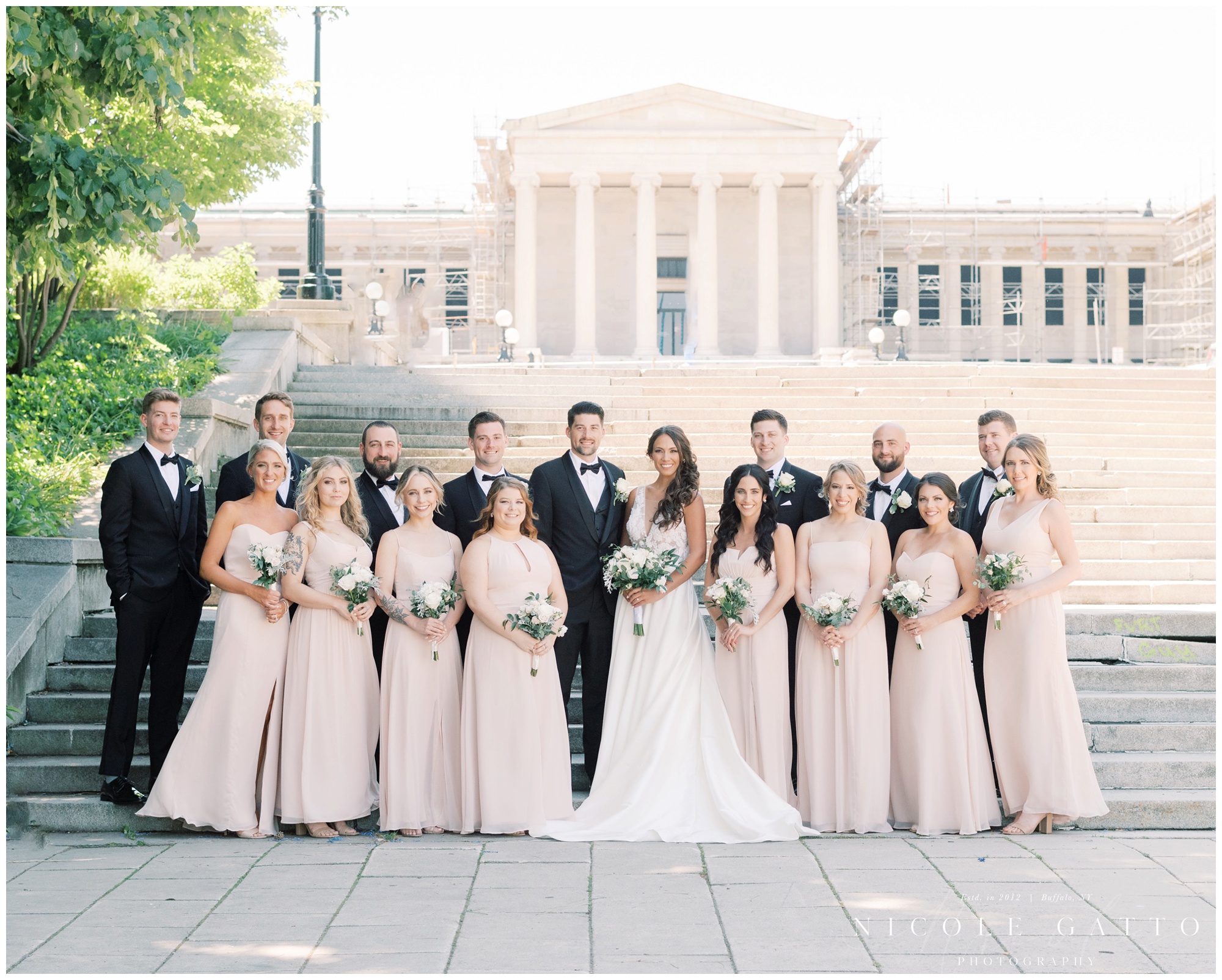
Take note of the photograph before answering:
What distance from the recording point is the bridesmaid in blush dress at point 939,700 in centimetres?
711

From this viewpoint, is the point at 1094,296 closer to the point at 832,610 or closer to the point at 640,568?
the point at 832,610

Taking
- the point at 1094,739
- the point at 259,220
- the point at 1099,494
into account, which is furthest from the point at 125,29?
the point at 259,220

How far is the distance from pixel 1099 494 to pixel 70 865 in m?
10.1

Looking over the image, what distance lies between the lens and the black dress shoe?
7.21 meters

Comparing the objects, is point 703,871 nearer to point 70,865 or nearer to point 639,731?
point 639,731

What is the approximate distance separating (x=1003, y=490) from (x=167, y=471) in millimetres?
5248

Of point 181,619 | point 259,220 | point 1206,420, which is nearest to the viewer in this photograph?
point 181,619

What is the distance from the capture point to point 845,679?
7.29m

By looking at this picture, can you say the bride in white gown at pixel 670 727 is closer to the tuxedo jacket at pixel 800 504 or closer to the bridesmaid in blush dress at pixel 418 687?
the tuxedo jacket at pixel 800 504

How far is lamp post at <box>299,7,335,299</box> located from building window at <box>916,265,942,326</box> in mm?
38147

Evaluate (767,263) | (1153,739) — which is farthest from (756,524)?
(767,263)

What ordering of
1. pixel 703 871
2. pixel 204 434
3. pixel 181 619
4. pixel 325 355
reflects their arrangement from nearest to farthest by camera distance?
1. pixel 703 871
2. pixel 181 619
3. pixel 204 434
4. pixel 325 355

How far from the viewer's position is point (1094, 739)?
26.7 ft

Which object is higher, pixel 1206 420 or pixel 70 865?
pixel 1206 420
